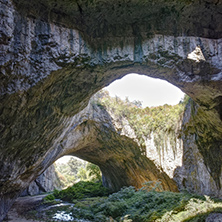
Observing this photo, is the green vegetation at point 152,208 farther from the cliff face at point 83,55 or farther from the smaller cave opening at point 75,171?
the smaller cave opening at point 75,171

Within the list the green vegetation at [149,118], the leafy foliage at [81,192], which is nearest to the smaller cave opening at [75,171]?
the leafy foliage at [81,192]

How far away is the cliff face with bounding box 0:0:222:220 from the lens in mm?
4602

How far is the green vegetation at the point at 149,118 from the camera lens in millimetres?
10820

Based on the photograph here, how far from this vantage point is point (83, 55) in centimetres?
Result: 532

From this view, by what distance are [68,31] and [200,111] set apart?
532 cm

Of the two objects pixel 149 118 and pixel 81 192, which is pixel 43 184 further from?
pixel 149 118

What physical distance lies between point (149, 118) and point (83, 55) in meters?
7.27

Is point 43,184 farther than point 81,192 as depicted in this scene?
Yes

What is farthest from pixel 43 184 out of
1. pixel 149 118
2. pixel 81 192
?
pixel 149 118

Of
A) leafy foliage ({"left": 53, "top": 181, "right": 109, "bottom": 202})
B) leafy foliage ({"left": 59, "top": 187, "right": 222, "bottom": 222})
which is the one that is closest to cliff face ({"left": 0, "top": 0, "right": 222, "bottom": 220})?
leafy foliage ({"left": 59, "top": 187, "right": 222, "bottom": 222})

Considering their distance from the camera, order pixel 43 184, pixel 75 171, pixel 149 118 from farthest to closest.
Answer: pixel 75 171 < pixel 43 184 < pixel 149 118

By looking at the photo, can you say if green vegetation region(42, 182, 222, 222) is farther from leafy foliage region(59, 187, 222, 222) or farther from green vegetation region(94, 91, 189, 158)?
green vegetation region(94, 91, 189, 158)

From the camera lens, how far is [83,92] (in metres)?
6.47

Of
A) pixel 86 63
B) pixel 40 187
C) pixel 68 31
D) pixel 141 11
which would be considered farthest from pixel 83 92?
pixel 40 187
